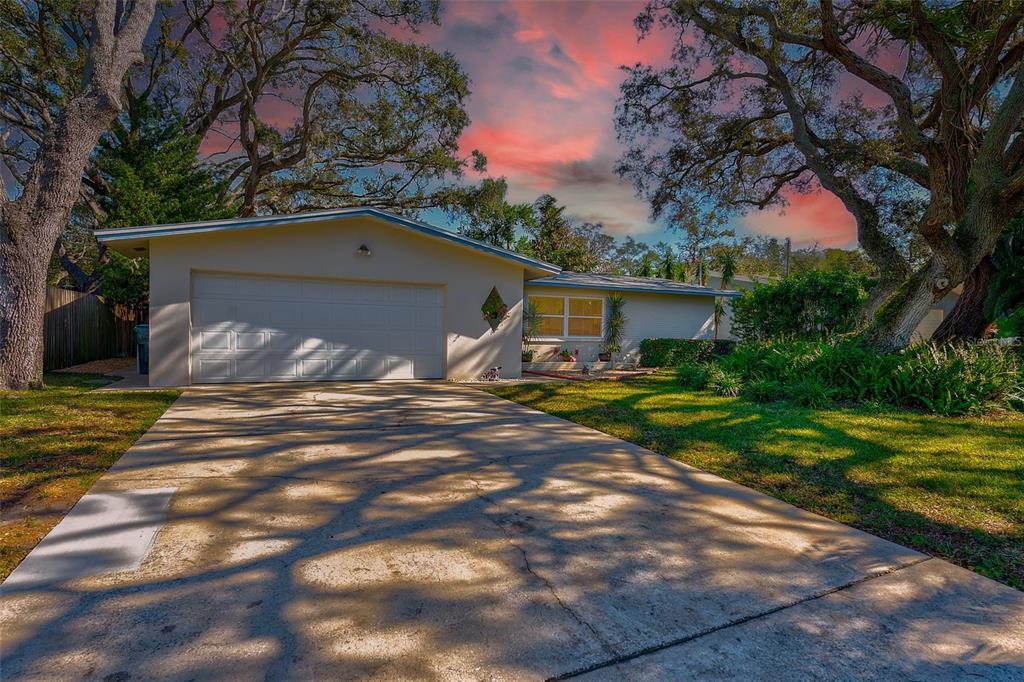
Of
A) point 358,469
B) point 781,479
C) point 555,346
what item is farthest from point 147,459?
point 555,346

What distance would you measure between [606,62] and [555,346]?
7.75m

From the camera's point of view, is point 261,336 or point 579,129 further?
point 579,129

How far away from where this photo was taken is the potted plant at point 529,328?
12945 mm

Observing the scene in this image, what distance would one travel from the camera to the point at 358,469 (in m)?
4.25

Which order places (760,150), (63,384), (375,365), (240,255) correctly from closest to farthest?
(63,384) → (240,255) → (375,365) → (760,150)

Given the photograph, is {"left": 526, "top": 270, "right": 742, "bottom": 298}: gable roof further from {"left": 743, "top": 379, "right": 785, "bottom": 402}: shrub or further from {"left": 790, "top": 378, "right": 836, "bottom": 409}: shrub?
{"left": 790, "top": 378, "right": 836, "bottom": 409}: shrub

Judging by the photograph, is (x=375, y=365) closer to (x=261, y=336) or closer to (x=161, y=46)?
(x=261, y=336)

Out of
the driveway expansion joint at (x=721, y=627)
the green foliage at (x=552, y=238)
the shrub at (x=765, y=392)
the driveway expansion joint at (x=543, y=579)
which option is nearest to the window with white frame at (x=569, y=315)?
the shrub at (x=765, y=392)

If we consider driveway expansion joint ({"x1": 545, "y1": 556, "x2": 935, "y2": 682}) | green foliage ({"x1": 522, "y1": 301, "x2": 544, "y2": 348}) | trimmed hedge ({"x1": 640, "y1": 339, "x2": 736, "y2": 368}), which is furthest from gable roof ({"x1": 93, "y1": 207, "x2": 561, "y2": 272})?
driveway expansion joint ({"x1": 545, "y1": 556, "x2": 935, "y2": 682})

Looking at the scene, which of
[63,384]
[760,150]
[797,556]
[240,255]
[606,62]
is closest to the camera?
[797,556]

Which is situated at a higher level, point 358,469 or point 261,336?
point 261,336

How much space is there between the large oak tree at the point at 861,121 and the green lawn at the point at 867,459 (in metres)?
4.06

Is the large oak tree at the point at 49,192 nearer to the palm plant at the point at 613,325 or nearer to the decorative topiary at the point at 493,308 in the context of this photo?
the decorative topiary at the point at 493,308

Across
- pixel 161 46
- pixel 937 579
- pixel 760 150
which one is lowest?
pixel 937 579
